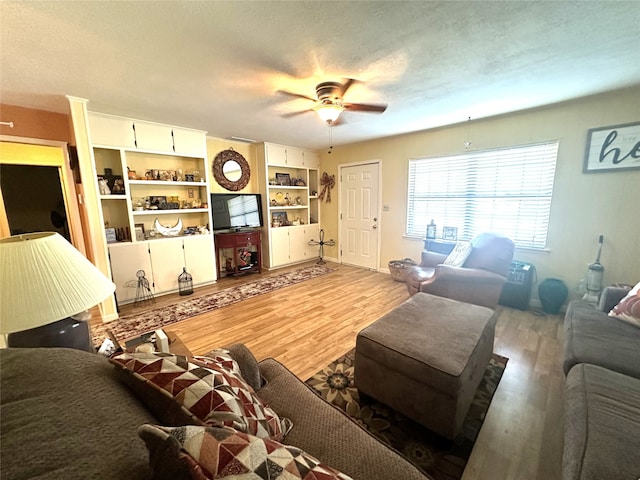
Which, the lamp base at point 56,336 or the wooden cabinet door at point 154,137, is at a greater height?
the wooden cabinet door at point 154,137

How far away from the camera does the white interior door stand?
4.69 meters

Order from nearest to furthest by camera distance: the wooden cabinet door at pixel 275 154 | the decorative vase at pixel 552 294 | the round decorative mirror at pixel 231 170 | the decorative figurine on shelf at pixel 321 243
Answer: the decorative vase at pixel 552 294, the round decorative mirror at pixel 231 170, the wooden cabinet door at pixel 275 154, the decorative figurine on shelf at pixel 321 243

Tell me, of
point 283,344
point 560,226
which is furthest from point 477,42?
point 283,344

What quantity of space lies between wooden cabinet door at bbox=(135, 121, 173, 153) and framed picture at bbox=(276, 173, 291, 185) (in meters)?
1.93

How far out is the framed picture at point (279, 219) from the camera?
5102mm

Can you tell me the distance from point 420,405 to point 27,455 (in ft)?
5.11

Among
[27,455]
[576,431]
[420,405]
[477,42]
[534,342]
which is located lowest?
[534,342]

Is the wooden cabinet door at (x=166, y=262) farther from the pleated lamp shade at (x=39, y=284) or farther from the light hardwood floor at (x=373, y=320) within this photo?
the pleated lamp shade at (x=39, y=284)

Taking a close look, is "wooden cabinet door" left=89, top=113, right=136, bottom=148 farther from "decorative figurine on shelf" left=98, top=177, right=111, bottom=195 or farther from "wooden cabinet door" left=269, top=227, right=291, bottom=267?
"wooden cabinet door" left=269, top=227, right=291, bottom=267

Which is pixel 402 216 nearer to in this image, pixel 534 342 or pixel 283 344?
pixel 534 342

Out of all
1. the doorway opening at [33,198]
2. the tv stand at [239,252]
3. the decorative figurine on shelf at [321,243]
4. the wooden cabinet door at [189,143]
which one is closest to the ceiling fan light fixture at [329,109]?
the wooden cabinet door at [189,143]

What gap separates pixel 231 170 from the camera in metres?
4.56

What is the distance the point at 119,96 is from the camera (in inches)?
99.5

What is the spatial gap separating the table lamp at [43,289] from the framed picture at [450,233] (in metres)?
3.95
